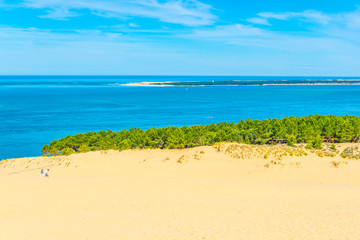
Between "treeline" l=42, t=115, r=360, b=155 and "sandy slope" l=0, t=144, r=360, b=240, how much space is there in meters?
3.17

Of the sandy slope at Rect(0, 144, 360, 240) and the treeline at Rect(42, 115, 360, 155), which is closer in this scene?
the sandy slope at Rect(0, 144, 360, 240)

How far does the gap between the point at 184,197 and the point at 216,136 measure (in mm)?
18566

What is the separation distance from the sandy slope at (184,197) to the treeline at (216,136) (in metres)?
3.17

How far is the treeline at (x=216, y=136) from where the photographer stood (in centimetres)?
3784

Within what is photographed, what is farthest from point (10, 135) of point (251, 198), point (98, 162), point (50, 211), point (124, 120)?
point (251, 198)

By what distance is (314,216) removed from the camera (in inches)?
624

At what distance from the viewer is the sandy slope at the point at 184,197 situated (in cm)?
1414

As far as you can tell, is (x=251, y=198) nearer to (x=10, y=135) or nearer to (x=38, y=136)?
(x=38, y=136)

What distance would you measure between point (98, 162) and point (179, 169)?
29.9ft

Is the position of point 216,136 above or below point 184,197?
above

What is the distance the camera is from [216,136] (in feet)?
126

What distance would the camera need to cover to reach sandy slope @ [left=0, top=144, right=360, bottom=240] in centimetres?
1414

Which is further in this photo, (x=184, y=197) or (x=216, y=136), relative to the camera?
(x=216, y=136)

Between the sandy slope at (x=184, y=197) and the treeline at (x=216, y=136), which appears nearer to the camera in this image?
the sandy slope at (x=184, y=197)
